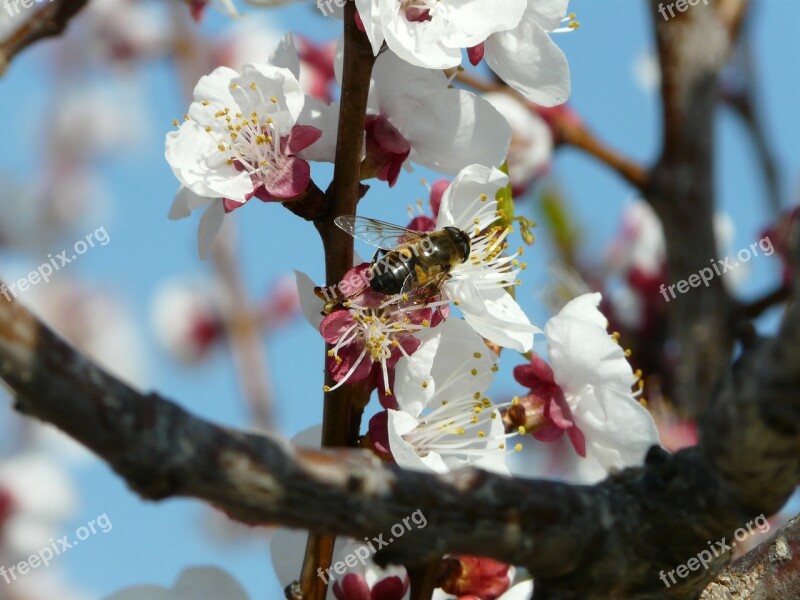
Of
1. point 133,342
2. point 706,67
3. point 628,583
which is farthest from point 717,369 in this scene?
point 133,342

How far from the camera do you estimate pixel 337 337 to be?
111cm

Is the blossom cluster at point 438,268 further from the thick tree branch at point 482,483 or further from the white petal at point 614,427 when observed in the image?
the thick tree branch at point 482,483

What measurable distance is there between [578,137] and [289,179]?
1799 mm

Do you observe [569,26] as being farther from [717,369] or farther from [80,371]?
[717,369]

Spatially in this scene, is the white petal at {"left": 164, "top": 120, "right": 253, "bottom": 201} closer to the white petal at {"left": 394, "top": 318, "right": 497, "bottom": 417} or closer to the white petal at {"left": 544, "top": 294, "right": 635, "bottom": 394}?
the white petal at {"left": 394, "top": 318, "right": 497, "bottom": 417}

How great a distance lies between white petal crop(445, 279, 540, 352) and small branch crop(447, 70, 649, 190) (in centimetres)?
129

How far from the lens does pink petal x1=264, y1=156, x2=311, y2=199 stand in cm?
111

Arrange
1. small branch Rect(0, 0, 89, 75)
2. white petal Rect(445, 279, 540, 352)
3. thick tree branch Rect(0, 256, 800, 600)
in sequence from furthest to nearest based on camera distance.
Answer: small branch Rect(0, 0, 89, 75) → white petal Rect(445, 279, 540, 352) → thick tree branch Rect(0, 256, 800, 600)

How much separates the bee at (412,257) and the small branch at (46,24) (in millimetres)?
647

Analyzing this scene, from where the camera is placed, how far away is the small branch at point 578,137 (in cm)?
256
